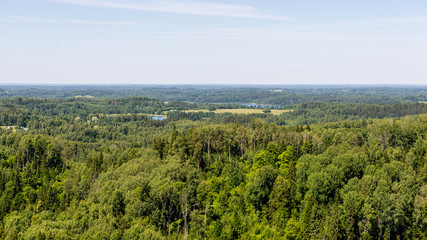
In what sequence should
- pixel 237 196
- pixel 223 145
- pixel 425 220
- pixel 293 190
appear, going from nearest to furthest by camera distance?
pixel 425 220 → pixel 293 190 → pixel 237 196 → pixel 223 145

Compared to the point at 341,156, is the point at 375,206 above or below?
below

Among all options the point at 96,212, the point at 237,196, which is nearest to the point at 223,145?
the point at 237,196

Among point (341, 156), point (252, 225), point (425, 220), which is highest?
point (341, 156)

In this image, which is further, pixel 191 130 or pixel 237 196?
pixel 191 130

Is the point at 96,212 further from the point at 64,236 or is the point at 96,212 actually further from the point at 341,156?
the point at 341,156

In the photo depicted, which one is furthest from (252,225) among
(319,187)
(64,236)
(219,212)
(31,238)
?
(31,238)

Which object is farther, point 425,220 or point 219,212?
point 219,212

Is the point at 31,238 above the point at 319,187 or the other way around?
the other way around

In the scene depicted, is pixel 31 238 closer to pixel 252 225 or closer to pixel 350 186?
pixel 252 225

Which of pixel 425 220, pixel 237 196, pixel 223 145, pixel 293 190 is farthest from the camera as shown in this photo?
pixel 223 145
